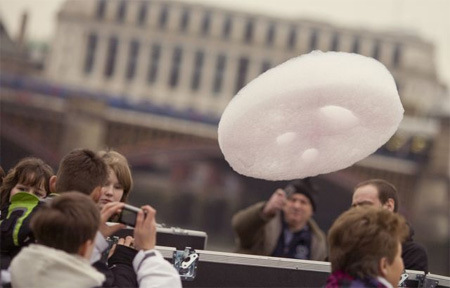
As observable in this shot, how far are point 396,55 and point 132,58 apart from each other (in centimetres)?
1212

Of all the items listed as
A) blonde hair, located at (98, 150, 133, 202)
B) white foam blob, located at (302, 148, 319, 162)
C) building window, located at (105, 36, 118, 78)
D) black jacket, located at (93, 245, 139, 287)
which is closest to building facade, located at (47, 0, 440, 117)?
building window, located at (105, 36, 118, 78)

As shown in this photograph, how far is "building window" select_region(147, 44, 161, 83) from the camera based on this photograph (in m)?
42.8

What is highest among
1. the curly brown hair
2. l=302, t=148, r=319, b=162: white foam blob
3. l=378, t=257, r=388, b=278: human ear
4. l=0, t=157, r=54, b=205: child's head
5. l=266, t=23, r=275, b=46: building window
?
l=266, t=23, r=275, b=46: building window

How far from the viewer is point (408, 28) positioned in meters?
42.9

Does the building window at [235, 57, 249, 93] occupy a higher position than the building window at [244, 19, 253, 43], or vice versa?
the building window at [244, 19, 253, 43]

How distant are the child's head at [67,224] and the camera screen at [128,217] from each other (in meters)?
0.18

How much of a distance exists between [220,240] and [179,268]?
62.1ft

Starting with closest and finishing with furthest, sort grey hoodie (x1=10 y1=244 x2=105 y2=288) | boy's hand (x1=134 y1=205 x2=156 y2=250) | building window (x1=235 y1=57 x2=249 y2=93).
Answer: grey hoodie (x1=10 y1=244 x2=105 y2=288)
boy's hand (x1=134 y1=205 x2=156 y2=250)
building window (x1=235 y1=57 x2=249 y2=93)

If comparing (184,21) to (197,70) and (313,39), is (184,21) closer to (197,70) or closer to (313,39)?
(197,70)

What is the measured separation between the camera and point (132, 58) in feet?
142

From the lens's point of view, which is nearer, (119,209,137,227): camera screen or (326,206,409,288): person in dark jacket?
(326,206,409,288): person in dark jacket

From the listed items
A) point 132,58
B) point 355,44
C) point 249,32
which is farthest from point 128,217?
point 249,32

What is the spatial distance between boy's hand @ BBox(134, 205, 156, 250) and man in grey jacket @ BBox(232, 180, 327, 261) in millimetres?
1626

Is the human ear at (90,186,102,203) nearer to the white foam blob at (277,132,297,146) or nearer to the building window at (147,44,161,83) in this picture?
the white foam blob at (277,132,297,146)
